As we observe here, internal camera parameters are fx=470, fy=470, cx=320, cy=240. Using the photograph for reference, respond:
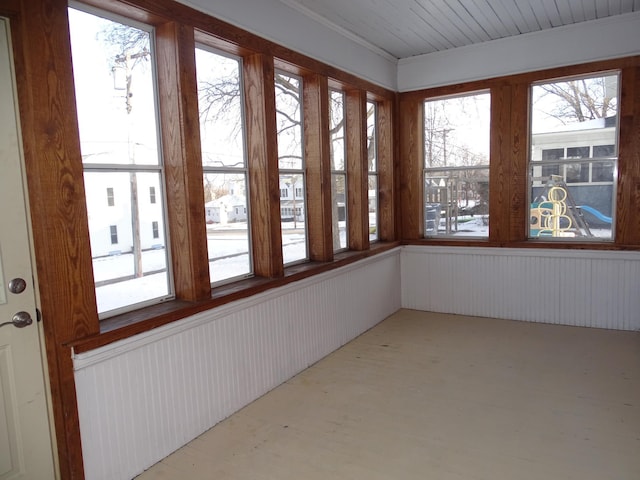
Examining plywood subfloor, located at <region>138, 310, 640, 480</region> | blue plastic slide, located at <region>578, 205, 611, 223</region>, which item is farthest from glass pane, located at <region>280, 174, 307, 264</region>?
blue plastic slide, located at <region>578, 205, 611, 223</region>

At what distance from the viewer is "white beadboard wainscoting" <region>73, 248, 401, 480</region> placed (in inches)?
89.7

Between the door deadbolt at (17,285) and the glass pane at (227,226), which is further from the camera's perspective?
the glass pane at (227,226)

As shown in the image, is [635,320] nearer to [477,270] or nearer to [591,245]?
[591,245]

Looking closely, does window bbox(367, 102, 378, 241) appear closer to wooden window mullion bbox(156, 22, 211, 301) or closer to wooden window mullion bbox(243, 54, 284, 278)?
wooden window mullion bbox(243, 54, 284, 278)

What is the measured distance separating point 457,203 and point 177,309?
3.54 metres

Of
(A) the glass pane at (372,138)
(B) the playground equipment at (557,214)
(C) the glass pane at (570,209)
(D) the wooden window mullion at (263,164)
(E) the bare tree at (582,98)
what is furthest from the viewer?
(A) the glass pane at (372,138)

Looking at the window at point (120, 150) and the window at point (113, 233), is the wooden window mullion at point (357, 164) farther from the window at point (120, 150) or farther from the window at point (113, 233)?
the window at point (113, 233)

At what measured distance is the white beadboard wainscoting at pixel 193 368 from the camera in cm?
228

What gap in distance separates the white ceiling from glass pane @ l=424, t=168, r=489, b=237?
4.50 feet

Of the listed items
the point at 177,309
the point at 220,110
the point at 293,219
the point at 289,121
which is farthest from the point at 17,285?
the point at 289,121

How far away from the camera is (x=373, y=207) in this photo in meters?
5.27

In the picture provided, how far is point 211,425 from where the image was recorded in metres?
2.92

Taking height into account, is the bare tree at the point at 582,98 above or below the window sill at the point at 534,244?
above

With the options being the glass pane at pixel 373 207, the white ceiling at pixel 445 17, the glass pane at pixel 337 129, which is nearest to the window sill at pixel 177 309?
the glass pane at pixel 337 129
